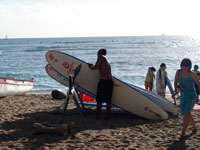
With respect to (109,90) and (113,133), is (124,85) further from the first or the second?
(113,133)

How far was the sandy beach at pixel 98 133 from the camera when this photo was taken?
4.91 metres

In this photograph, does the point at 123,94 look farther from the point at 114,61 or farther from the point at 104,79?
the point at 114,61

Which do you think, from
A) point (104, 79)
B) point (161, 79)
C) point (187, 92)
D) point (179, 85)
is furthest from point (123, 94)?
point (161, 79)

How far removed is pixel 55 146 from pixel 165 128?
2.40 metres

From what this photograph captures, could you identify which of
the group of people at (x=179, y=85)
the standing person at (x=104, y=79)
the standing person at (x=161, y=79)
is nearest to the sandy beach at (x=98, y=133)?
the group of people at (x=179, y=85)

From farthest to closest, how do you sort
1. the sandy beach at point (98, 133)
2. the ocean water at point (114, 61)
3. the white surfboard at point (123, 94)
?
the ocean water at point (114, 61) → the white surfboard at point (123, 94) → the sandy beach at point (98, 133)

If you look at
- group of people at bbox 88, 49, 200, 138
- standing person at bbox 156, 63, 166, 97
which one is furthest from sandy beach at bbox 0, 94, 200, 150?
standing person at bbox 156, 63, 166, 97

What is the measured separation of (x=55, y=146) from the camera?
15.8 ft

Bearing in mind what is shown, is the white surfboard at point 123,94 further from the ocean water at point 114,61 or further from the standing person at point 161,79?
the ocean water at point 114,61

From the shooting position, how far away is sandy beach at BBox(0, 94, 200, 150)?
4.91 m

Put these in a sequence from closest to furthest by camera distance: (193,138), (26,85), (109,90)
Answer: (193,138) → (109,90) → (26,85)

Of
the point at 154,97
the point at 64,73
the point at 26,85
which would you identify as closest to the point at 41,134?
the point at 64,73

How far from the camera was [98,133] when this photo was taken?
223 inches

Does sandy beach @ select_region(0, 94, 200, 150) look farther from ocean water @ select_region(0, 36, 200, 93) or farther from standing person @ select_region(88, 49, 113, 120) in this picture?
ocean water @ select_region(0, 36, 200, 93)
